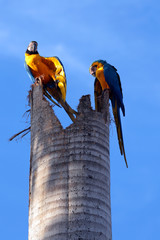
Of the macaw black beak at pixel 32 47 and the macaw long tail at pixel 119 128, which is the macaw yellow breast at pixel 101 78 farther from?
the macaw black beak at pixel 32 47

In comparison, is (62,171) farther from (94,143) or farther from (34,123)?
(34,123)

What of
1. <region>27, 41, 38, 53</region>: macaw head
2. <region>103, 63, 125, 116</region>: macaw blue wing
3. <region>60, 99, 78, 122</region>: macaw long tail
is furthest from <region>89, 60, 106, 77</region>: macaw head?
<region>60, 99, 78, 122</region>: macaw long tail

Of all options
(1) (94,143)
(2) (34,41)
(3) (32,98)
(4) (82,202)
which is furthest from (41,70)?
(4) (82,202)

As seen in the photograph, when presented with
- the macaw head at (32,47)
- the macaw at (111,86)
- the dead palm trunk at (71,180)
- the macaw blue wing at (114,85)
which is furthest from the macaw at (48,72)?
the dead palm trunk at (71,180)

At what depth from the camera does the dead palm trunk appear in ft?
15.9

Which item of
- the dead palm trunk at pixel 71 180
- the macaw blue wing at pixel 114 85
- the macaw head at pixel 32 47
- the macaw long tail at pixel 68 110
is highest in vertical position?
the macaw head at pixel 32 47

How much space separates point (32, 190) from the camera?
5.36m

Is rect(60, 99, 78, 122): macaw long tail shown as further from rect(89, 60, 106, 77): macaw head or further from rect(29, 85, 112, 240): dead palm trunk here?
rect(89, 60, 106, 77): macaw head

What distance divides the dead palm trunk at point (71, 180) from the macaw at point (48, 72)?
5.38 ft

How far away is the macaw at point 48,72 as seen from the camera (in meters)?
7.30

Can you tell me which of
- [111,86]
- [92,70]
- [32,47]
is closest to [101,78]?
[111,86]

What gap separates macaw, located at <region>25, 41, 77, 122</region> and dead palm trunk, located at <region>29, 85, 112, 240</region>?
5.38 ft

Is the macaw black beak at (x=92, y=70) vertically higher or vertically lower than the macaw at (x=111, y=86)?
higher

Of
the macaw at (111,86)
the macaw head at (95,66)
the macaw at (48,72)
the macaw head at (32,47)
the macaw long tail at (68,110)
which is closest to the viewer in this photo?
the macaw long tail at (68,110)
